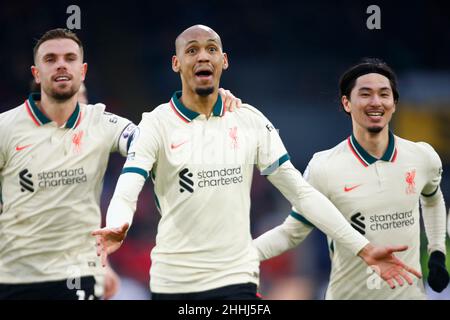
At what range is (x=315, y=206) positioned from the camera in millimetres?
5742

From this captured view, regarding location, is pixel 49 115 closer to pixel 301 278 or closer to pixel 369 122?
pixel 369 122

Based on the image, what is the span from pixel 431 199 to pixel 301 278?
4312 mm

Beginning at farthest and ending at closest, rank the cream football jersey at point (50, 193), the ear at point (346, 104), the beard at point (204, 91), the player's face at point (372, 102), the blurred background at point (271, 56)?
1. the blurred background at point (271, 56)
2. the ear at point (346, 104)
3. the player's face at point (372, 102)
4. the cream football jersey at point (50, 193)
5. the beard at point (204, 91)

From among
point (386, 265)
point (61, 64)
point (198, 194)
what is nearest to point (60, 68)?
point (61, 64)

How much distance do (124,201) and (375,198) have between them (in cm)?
194

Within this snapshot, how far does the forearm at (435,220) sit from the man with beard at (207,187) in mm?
1153

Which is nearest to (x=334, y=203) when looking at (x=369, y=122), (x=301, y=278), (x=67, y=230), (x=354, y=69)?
(x=369, y=122)

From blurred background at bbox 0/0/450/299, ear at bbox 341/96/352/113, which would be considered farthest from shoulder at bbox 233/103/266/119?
blurred background at bbox 0/0/450/299

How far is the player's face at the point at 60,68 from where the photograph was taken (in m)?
6.33

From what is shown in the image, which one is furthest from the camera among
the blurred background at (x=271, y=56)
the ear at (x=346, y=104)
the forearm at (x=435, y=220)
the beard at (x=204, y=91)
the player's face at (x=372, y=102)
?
the blurred background at (x=271, y=56)

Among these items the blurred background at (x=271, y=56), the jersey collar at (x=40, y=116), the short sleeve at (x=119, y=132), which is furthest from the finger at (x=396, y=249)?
the blurred background at (x=271, y=56)

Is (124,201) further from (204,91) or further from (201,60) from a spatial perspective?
(201,60)

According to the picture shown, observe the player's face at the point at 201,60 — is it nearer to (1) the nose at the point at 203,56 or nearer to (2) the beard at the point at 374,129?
(1) the nose at the point at 203,56

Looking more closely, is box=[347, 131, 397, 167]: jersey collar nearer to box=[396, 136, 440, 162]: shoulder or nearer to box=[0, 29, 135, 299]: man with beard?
box=[396, 136, 440, 162]: shoulder
